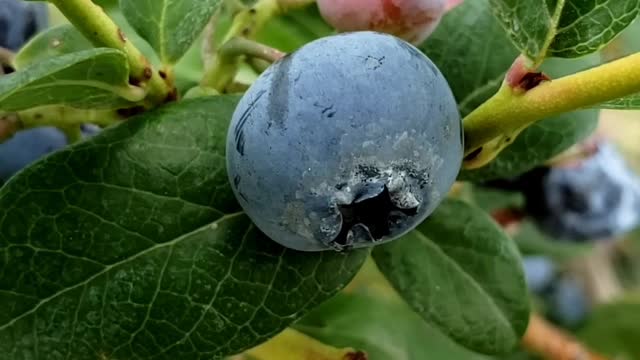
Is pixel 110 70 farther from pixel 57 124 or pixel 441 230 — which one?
pixel 441 230

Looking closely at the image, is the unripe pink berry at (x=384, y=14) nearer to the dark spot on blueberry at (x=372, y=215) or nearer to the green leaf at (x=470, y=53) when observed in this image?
the green leaf at (x=470, y=53)

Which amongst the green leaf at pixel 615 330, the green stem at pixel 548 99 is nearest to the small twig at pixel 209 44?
the green stem at pixel 548 99

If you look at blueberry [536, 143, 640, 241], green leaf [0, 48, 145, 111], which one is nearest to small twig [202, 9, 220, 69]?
green leaf [0, 48, 145, 111]

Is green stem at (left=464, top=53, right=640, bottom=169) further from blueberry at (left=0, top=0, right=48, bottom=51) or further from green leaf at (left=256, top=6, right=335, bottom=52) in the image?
blueberry at (left=0, top=0, right=48, bottom=51)

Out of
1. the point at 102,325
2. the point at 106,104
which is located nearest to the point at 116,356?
the point at 102,325

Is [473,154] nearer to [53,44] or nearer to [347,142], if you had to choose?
[347,142]

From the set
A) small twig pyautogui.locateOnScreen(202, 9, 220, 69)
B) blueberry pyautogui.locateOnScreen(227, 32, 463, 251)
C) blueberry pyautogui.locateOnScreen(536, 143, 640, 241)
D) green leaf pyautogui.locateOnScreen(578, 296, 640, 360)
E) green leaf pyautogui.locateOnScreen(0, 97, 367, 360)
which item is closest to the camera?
blueberry pyautogui.locateOnScreen(227, 32, 463, 251)
